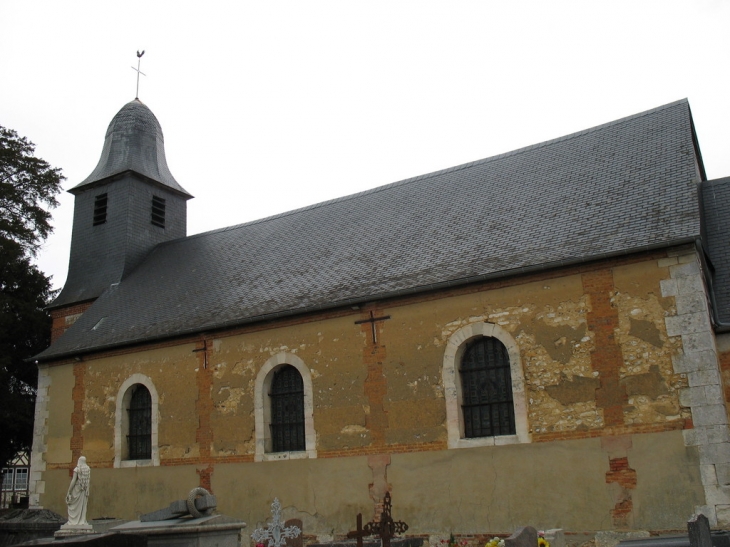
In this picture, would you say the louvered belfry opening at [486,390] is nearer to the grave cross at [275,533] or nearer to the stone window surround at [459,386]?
the stone window surround at [459,386]

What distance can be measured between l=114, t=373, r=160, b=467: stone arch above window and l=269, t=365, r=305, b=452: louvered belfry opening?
304 cm

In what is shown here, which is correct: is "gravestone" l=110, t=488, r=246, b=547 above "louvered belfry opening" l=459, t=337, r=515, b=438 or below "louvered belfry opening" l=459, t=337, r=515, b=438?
below

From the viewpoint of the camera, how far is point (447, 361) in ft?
37.7

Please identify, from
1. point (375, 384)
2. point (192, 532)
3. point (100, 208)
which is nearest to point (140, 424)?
point (375, 384)

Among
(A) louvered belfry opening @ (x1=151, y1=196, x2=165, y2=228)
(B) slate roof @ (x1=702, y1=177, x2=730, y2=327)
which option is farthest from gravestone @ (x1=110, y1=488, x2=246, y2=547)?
(A) louvered belfry opening @ (x1=151, y1=196, x2=165, y2=228)

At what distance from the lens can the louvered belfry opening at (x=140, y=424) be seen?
15.2 metres

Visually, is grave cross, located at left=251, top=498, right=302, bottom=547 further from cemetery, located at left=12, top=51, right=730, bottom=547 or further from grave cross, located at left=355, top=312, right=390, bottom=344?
grave cross, located at left=355, top=312, right=390, bottom=344

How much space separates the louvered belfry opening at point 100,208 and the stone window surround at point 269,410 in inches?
397

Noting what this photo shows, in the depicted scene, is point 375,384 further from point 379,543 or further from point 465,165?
point 465,165

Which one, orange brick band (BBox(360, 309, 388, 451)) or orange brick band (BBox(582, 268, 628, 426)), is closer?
orange brick band (BBox(582, 268, 628, 426))

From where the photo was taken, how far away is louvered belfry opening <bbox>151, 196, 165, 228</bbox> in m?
21.2

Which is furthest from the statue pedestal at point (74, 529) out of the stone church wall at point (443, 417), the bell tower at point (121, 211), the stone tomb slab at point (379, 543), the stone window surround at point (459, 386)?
the bell tower at point (121, 211)

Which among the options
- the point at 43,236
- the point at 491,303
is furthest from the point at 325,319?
the point at 43,236

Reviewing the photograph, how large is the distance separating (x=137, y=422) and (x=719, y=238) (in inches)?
480
